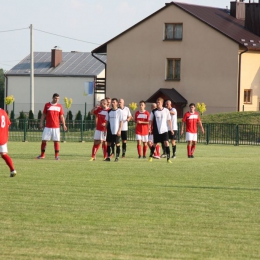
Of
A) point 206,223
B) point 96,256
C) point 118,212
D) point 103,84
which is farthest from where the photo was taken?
point 103,84

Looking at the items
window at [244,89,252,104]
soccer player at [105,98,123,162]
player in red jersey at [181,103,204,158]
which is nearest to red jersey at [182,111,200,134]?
player in red jersey at [181,103,204,158]

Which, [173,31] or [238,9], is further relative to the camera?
[238,9]

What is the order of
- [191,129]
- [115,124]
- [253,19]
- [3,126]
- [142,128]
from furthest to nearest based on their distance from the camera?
[253,19], [191,129], [142,128], [115,124], [3,126]

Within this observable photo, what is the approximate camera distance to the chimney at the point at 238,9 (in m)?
66.8

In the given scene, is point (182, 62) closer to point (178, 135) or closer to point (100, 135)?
point (178, 135)

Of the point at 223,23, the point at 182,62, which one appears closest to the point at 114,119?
the point at 182,62

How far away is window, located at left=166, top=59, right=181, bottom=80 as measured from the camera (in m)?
63.2

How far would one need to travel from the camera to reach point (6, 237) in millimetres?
10266

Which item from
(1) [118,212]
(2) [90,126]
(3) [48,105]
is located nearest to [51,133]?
(3) [48,105]

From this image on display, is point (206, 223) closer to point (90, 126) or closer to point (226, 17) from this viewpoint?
point (90, 126)

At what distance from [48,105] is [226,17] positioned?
44.4m

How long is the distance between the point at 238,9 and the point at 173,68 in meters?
8.16

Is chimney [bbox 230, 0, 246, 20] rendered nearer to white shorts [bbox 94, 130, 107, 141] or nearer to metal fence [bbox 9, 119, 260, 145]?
metal fence [bbox 9, 119, 260, 145]

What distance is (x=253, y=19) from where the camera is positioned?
65125 millimetres
